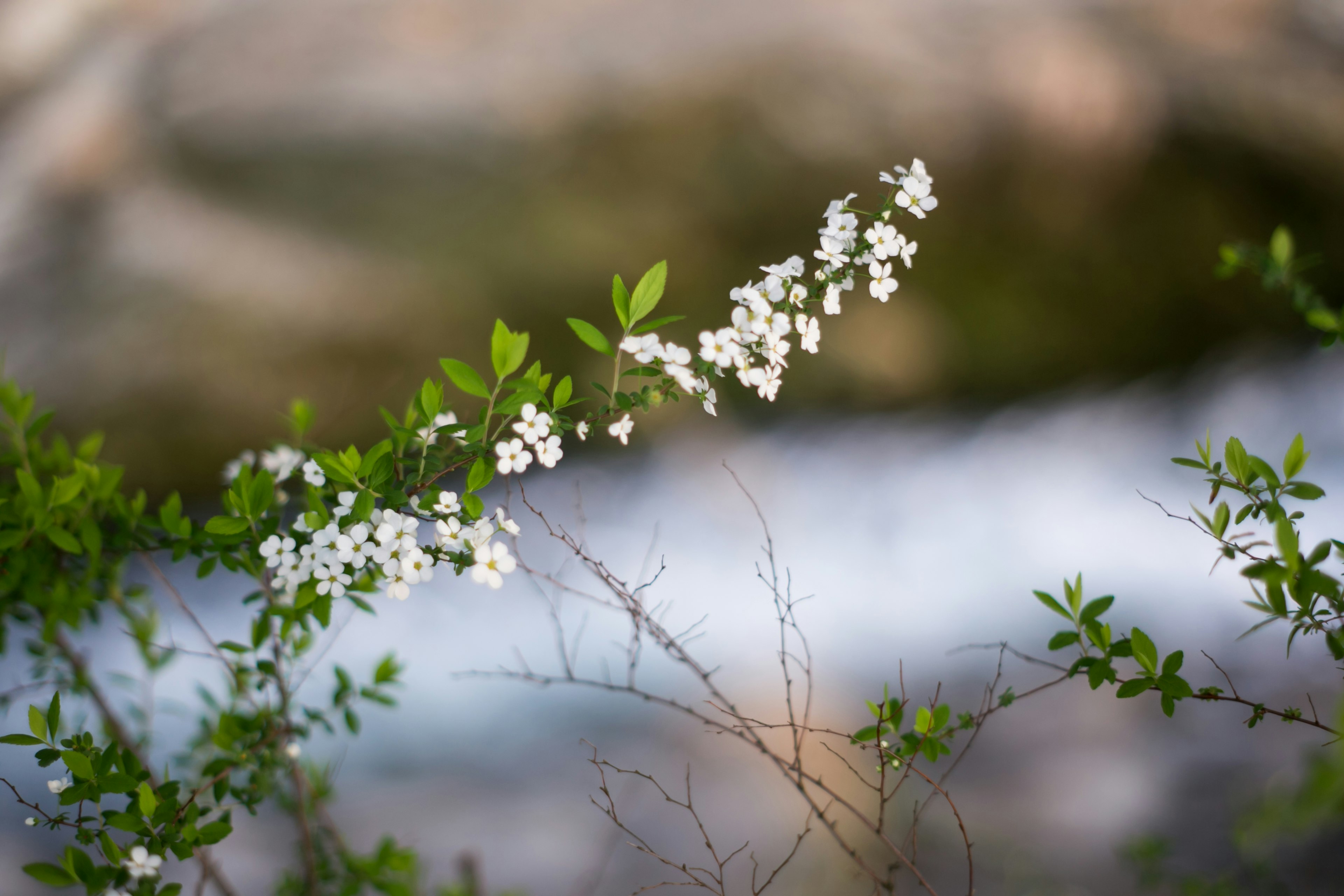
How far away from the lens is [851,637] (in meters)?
1.74

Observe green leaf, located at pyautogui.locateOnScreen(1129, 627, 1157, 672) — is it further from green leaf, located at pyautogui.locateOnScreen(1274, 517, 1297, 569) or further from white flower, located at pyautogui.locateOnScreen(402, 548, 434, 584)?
white flower, located at pyautogui.locateOnScreen(402, 548, 434, 584)

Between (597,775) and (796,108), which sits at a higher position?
(796,108)

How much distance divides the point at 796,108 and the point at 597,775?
1534 millimetres

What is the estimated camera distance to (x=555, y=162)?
1.61m

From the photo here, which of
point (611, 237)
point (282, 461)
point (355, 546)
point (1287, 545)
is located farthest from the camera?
point (611, 237)

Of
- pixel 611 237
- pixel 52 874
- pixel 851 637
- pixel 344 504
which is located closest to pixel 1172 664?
pixel 344 504

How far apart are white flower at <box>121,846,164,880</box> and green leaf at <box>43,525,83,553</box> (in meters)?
0.24

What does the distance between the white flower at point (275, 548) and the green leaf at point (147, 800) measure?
0.62ft

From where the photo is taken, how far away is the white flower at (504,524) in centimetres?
47

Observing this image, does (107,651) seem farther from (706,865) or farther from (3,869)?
(706,865)

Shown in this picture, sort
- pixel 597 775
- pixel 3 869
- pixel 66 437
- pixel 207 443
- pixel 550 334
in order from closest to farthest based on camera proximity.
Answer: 1. pixel 3 869
2. pixel 597 775
3. pixel 66 437
4. pixel 207 443
5. pixel 550 334

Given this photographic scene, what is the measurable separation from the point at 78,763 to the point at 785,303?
616 mm

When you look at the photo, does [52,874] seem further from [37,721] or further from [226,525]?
[226,525]

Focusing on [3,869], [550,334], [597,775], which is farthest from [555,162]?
[3,869]
